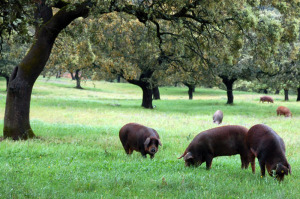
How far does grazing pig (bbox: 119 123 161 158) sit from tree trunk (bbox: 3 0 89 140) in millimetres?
4281

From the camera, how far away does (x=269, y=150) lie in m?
7.16

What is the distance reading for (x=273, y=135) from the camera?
7.35 meters

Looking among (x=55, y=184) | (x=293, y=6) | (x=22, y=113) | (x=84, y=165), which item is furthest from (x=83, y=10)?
(x=293, y=6)

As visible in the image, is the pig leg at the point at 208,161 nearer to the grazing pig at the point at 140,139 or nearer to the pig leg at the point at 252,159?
the pig leg at the point at 252,159

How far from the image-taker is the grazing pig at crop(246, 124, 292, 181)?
22.5 ft

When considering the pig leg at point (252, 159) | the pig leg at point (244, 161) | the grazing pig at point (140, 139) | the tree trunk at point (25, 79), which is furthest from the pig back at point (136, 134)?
the tree trunk at point (25, 79)

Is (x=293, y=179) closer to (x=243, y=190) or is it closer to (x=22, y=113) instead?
(x=243, y=190)

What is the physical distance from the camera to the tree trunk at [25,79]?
1243 centimetres

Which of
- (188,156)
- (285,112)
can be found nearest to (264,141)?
(188,156)

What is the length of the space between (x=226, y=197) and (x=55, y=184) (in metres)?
3.29

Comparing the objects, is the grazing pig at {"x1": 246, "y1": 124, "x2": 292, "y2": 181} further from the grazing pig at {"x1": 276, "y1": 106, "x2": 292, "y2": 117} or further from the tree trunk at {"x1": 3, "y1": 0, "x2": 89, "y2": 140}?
the grazing pig at {"x1": 276, "y1": 106, "x2": 292, "y2": 117}

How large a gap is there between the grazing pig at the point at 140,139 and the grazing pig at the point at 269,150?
2706 millimetres

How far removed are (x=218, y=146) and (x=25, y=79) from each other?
789cm

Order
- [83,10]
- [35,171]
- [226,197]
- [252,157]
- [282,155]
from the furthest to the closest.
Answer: [83,10], [252,157], [35,171], [282,155], [226,197]
